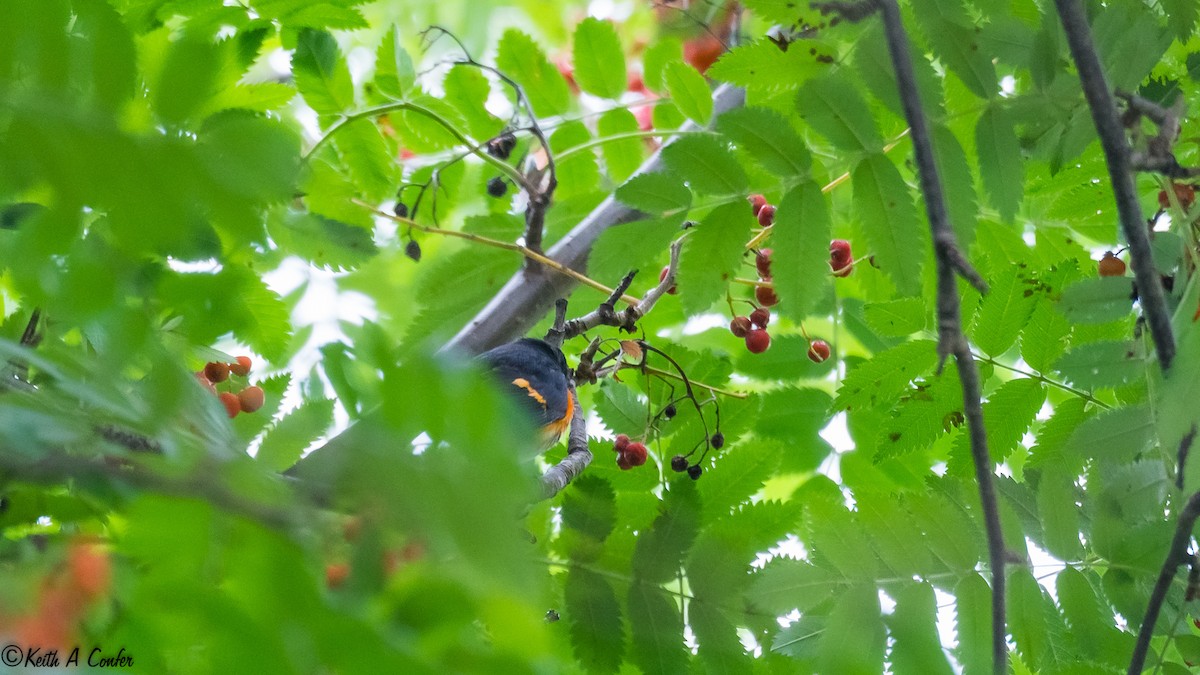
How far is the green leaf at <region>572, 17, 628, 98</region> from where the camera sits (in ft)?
8.84

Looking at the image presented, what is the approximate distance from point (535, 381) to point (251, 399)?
4.12ft

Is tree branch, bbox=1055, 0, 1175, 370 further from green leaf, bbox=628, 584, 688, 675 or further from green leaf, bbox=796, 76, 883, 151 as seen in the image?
green leaf, bbox=628, 584, 688, 675

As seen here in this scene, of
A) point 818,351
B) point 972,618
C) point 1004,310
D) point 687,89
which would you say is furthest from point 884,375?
point 687,89

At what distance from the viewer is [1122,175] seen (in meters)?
1.27

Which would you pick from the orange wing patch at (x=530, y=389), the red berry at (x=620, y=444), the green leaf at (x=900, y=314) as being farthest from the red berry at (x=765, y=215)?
the orange wing patch at (x=530, y=389)

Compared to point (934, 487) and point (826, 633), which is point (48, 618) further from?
point (934, 487)

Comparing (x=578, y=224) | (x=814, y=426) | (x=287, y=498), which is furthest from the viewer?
(x=578, y=224)

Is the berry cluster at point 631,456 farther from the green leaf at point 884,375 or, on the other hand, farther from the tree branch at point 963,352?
the tree branch at point 963,352

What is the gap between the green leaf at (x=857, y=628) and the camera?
143cm

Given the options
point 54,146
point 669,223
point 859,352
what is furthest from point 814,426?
point 54,146

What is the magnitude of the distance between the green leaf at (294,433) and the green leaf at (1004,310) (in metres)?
1.30

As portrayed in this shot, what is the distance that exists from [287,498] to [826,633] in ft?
3.11

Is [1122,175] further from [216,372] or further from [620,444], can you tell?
[216,372]

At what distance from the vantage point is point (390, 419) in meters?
0.78
